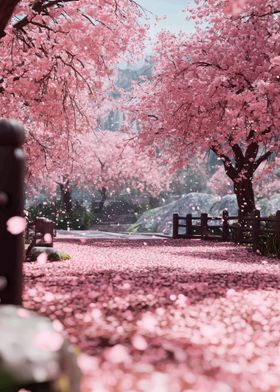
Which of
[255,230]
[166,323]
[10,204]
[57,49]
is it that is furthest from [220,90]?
[10,204]

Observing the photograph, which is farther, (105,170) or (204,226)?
(105,170)

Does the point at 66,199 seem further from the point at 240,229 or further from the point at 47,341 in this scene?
the point at 47,341

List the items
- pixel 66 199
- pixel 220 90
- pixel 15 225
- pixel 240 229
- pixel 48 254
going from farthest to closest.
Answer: pixel 66 199
pixel 240 229
pixel 220 90
pixel 48 254
pixel 15 225

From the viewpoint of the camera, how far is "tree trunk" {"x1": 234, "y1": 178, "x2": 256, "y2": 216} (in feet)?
96.0

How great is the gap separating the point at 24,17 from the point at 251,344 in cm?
1240

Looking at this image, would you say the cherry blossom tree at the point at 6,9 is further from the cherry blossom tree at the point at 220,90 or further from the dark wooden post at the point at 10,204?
the cherry blossom tree at the point at 220,90

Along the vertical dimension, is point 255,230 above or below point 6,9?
below

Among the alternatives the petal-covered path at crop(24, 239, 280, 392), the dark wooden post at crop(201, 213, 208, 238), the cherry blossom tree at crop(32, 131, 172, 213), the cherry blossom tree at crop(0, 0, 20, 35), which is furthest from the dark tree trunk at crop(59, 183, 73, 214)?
the cherry blossom tree at crop(0, 0, 20, 35)

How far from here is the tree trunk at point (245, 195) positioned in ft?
96.0

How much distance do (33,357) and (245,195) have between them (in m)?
26.9

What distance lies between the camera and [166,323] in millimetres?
7609

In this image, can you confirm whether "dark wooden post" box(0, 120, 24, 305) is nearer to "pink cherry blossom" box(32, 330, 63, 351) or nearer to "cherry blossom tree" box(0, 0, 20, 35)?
"pink cherry blossom" box(32, 330, 63, 351)

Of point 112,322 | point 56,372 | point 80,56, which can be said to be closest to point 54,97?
point 80,56

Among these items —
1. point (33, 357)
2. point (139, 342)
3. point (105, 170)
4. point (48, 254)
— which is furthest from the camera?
point (105, 170)
